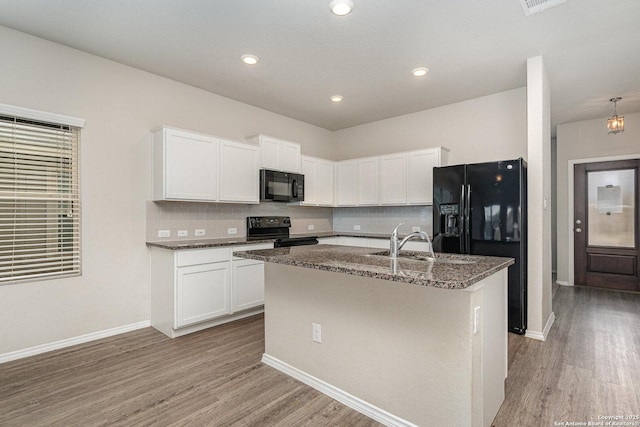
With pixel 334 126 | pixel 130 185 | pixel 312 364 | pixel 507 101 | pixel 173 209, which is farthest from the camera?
pixel 334 126

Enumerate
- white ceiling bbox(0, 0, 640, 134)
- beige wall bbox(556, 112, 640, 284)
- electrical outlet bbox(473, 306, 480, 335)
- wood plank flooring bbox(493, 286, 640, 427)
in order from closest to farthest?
electrical outlet bbox(473, 306, 480, 335) → wood plank flooring bbox(493, 286, 640, 427) → white ceiling bbox(0, 0, 640, 134) → beige wall bbox(556, 112, 640, 284)

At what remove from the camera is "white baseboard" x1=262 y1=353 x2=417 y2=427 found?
1865mm

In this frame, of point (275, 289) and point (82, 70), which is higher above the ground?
point (82, 70)

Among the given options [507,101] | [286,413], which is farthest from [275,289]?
[507,101]

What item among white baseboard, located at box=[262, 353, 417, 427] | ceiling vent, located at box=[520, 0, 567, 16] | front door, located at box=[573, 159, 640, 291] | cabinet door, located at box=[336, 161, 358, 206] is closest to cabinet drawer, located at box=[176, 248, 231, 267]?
white baseboard, located at box=[262, 353, 417, 427]

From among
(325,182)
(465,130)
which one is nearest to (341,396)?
(325,182)

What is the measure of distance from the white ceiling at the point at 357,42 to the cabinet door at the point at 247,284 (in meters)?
2.12

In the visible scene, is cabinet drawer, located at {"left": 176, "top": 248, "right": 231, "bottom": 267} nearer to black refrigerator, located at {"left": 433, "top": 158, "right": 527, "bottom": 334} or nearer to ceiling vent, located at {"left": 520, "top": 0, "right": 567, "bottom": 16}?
black refrigerator, located at {"left": 433, "top": 158, "right": 527, "bottom": 334}

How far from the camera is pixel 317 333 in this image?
2.25 meters

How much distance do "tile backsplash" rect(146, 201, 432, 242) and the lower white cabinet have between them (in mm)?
393

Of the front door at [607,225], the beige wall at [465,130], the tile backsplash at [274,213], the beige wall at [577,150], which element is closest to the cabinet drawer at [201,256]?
the tile backsplash at [274,213]

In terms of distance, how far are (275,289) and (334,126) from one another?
3899 millimetres

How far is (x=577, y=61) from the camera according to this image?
3287 mm

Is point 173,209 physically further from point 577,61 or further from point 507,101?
point 577,61
